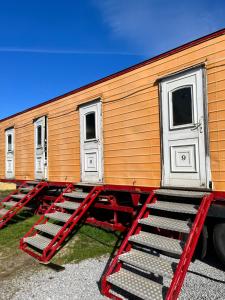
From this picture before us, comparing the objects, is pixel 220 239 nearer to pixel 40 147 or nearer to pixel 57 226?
pixel 57 226

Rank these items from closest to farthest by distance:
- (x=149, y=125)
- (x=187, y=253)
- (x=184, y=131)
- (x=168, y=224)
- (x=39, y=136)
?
(x=187, y=253) → (x=168, y=224) → (x=184, y=131) → (x=149, y=125) → (x=39, y=136)

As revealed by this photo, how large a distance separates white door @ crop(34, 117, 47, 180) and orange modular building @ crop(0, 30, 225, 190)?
0.04m

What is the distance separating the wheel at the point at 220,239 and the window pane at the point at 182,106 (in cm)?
200

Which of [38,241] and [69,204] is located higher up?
[69,204]

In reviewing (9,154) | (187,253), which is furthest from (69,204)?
(9,154)

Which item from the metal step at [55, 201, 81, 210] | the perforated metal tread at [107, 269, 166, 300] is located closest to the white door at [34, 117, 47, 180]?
the metal step at [55, 201, 81, 210]

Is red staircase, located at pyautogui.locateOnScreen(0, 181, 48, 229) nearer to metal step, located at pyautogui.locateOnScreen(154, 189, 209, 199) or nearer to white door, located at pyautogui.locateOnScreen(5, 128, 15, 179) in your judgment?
white door, located at pyautogui.locateOnScreen(5, 128, 15, 179)

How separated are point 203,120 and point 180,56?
1434 millimetres

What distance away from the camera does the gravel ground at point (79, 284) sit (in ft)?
15.5

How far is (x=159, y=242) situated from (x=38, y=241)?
3.10 m

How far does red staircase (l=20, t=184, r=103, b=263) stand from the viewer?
6.55m

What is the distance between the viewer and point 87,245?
7.14m

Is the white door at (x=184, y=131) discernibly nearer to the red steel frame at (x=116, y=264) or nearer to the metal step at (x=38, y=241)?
the red steel frame at (x=116, y=264)

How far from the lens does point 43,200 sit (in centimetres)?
1086
